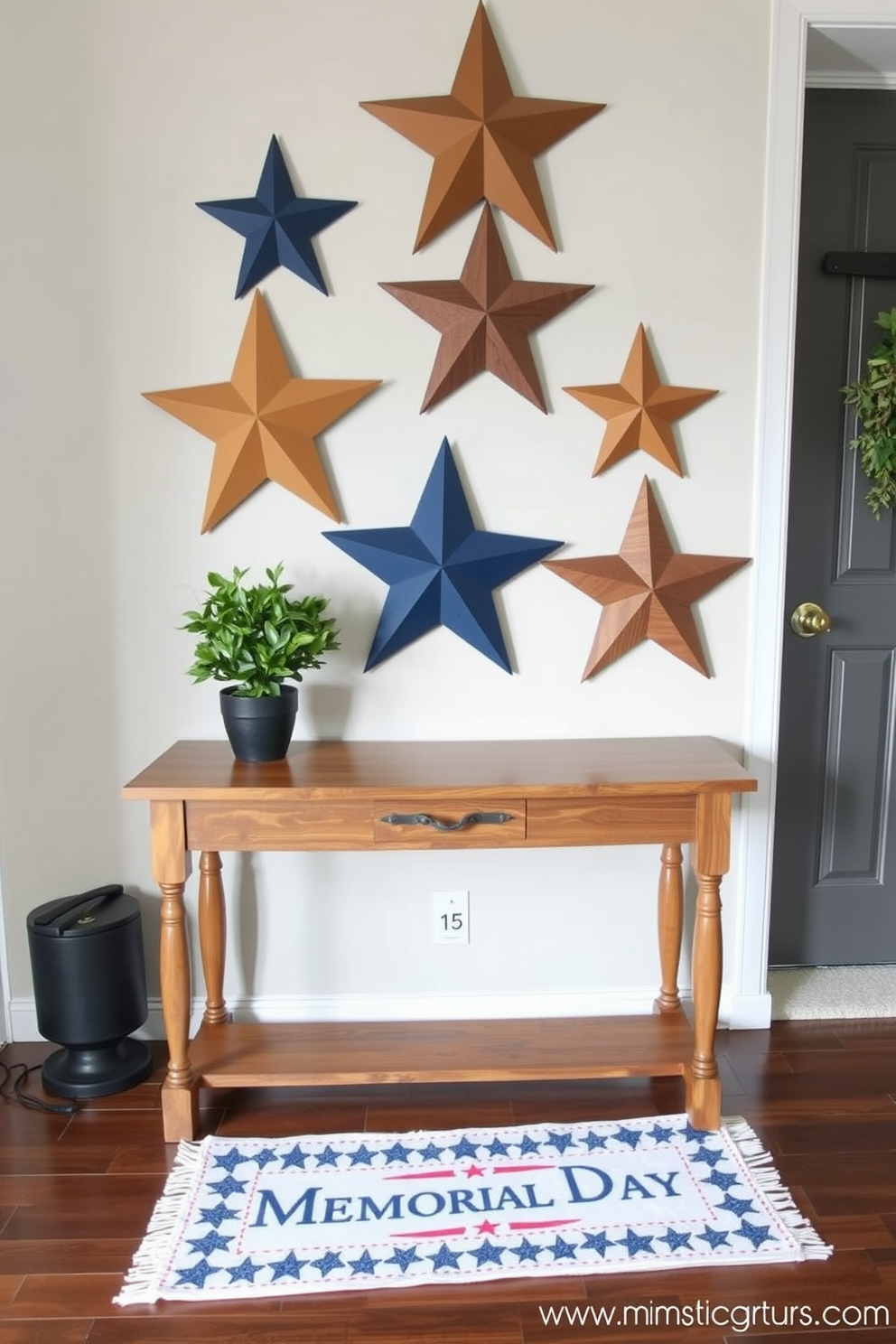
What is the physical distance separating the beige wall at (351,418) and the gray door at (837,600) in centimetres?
32

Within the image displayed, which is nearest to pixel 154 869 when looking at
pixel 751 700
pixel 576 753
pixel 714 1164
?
pixel 576 753

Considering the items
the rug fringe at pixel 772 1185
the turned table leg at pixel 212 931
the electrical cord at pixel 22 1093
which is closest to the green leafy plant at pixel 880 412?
the rug fringe at pixel 772 1185

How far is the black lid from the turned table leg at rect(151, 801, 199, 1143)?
8.5 inches

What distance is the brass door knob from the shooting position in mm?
2564

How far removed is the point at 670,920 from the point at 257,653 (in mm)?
1072

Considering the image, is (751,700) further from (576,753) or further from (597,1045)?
(597,1045)

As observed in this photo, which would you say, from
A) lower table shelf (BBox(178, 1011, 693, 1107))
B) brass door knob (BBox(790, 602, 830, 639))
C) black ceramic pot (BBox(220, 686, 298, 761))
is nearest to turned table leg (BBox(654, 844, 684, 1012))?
lower table shelf (BBox(178, 1011, 693, 1107))

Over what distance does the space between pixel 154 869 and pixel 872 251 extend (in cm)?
213

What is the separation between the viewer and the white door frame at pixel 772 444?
2199mm

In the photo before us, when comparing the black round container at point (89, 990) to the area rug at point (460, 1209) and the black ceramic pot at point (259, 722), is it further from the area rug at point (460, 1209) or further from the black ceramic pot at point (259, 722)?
the black ceramic pot at point (259, 722)

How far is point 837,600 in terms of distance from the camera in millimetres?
2617

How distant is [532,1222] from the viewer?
1.79m

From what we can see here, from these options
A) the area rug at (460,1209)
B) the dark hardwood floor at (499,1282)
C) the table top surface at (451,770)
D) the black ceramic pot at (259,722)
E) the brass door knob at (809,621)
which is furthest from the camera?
the brass door knob at (809,621)

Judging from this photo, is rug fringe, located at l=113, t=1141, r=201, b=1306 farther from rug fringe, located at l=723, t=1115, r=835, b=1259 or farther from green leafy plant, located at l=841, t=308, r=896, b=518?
green leafy plant, located at l=841, t=308, r=896, b=518
